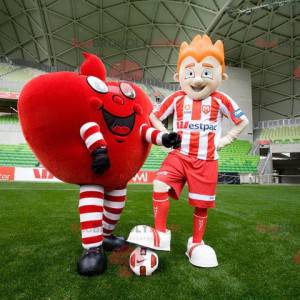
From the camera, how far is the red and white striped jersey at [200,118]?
240 cm

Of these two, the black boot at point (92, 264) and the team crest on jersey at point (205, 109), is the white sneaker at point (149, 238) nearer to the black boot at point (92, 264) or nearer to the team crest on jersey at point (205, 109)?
the black boot at point (92, 264)

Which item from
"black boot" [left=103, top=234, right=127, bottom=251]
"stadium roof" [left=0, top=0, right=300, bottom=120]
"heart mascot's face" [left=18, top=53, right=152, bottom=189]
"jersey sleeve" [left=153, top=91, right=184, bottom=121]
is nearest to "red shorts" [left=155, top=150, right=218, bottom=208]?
"heart mascot's face" [left=18, top=53, right=152, bottom=189]

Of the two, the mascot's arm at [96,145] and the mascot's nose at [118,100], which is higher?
the mascot's nose at [118,100]

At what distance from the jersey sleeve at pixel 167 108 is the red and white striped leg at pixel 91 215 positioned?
868 mm

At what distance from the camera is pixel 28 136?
227cm

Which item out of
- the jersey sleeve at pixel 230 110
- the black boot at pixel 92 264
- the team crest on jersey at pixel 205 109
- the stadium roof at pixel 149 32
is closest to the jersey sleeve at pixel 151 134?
the team crest on jersey at pixel 205 109

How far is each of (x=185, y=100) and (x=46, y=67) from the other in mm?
25146

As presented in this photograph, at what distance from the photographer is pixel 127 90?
7.86 feet

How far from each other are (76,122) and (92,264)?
993 mm

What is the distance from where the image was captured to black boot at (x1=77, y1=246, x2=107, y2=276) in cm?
190

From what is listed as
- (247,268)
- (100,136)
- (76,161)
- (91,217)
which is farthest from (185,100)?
(247,268)

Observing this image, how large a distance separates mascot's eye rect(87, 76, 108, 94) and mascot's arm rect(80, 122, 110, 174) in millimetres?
289

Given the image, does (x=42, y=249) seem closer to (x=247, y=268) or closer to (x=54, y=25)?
(x=247, y=268)

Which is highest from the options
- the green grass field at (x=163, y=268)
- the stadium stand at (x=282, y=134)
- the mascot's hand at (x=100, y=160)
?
the stadium stand at (x=282, y=134)
